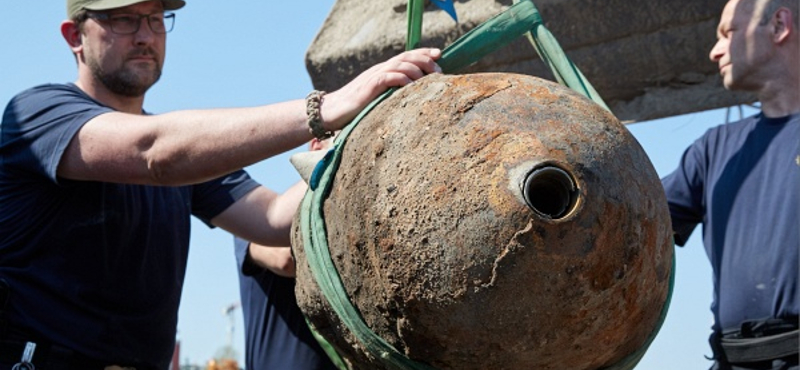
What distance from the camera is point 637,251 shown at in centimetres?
205

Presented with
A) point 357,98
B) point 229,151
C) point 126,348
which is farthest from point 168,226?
point 357,98

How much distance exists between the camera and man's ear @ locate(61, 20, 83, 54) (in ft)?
12.1

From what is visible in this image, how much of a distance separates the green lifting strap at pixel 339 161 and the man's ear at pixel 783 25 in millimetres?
1370

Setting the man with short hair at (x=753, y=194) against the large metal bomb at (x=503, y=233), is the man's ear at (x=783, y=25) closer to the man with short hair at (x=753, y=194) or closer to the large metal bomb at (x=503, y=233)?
the man with short hair at (x=753, y=194)

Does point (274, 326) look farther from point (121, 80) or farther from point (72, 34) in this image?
point (72, 34)

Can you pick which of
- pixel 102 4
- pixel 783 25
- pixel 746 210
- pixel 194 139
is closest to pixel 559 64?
pixel 194 139

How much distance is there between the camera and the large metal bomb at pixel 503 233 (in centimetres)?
198

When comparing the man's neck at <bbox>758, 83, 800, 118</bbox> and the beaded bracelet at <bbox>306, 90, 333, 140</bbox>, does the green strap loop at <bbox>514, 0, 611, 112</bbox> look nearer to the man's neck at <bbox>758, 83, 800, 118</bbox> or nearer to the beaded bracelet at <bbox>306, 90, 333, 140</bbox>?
the beaded bracelet at <bbox>306, 90, 333, 140</bbox>

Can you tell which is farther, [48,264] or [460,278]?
[48,264]

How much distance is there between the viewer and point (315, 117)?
2.56m

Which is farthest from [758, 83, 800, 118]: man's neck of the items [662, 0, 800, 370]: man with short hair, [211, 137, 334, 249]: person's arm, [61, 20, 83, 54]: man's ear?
[61, 20, 83, 54]: man's ear

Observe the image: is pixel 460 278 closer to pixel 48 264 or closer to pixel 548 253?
pixel 548 253

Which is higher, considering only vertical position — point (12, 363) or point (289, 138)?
point (289, 138)

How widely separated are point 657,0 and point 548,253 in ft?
6.89
